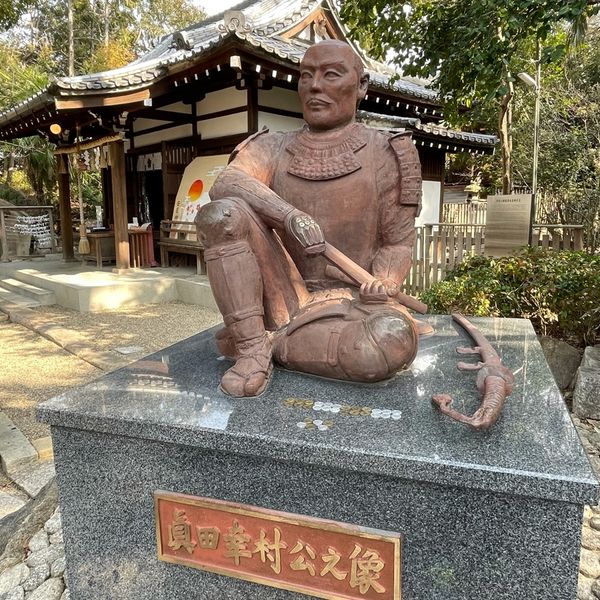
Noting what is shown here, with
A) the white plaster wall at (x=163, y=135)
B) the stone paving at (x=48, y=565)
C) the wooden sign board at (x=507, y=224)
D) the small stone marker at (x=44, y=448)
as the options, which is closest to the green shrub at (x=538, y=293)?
the wooden sign board at (x=507, y=224)

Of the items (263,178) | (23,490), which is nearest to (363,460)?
(263,178)

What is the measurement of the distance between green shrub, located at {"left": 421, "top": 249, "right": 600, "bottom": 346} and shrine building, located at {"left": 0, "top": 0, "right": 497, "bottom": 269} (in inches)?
87.8

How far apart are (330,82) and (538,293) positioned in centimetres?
332

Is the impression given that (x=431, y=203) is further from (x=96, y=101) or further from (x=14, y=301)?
(x=14, y=301)

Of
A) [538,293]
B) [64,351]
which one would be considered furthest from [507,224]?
[64,351]

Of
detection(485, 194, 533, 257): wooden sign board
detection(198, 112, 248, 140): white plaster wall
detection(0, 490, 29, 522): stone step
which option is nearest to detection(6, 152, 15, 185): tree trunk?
detection(198, 112, 248, 140): white plaster wall

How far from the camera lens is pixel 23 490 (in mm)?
3113

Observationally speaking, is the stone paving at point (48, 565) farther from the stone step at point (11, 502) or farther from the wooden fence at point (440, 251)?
the wooden fence at point (440, 251)

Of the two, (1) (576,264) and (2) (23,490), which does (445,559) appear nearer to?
(2) (23,490)

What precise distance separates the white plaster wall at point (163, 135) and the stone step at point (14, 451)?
23.2 feet

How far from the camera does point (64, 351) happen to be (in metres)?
5.89

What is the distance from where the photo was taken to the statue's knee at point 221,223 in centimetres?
207

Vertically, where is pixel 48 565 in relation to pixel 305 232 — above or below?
below

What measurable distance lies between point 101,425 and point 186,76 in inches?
272
